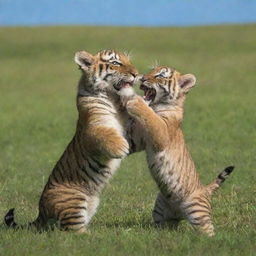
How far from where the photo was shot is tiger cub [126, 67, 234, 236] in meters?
7.64


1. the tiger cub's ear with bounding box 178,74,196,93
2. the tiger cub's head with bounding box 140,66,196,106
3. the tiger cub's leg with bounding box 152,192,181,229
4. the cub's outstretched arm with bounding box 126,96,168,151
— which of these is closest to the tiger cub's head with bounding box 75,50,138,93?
the tiger cub's head with bounding box 140,66,196,106

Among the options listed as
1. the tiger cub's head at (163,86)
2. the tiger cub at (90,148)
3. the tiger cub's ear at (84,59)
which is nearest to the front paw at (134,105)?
Answer: the tiger cub at (90,148)

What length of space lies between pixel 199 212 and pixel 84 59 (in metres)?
1.88

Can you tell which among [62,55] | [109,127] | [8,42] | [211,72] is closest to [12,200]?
[109,127]

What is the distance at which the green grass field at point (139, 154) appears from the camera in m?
7.09

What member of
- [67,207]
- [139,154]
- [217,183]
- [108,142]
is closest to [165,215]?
[217,183]

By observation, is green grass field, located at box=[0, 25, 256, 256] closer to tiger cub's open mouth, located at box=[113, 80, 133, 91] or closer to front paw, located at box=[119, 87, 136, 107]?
front paw, located at box=[119, 87, 136, 107]

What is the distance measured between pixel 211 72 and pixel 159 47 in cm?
717

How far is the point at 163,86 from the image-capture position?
812 cm

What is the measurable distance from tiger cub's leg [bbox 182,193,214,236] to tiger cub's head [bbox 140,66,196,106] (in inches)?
39.5

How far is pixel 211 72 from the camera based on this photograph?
110 ft

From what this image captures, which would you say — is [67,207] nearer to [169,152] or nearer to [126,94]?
[169,152]

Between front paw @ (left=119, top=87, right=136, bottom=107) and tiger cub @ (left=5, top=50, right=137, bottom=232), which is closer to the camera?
tiger cub @ (left=5, top=50, right=137, bottom=232)

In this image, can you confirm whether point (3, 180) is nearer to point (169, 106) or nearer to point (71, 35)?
point (169, 106)
